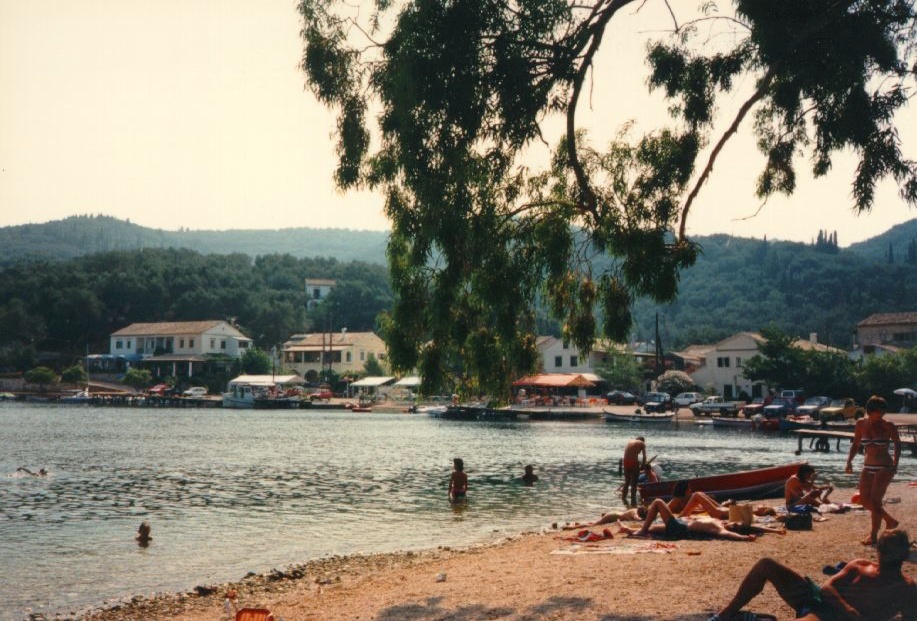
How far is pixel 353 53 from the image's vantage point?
518 inches

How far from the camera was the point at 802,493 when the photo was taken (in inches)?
710

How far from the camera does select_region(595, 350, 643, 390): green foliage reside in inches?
3915

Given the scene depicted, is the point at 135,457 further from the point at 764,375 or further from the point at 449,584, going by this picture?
the point at 764,375

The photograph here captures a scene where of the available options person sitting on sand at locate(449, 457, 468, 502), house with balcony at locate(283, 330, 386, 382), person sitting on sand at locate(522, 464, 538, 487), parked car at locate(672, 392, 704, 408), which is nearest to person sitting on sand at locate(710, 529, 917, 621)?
person sitting on sand at locate(449, 457, 468, 502)

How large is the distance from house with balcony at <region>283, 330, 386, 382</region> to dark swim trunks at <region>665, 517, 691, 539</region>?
114430 mm

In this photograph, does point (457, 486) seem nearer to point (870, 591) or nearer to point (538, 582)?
point (538, 582)

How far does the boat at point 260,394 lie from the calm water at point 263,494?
43.3m

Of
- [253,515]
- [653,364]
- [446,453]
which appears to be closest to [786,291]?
[653,364]

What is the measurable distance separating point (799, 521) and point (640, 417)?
6085 cm

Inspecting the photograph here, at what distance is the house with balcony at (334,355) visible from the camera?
130625 mm

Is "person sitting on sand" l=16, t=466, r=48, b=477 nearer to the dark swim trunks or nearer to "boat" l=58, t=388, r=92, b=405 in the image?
the dark swim trunks

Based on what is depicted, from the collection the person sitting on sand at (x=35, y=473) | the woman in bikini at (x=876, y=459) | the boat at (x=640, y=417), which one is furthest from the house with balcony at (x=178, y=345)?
the woman in bikini at (x=876, y=459)

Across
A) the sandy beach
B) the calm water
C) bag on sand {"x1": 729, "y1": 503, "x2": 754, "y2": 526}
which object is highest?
bag on sand {"x1": 729, "y1": 503, "x2": 754, "y2": 526}

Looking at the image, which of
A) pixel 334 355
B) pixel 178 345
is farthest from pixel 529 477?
pixel 178 345
